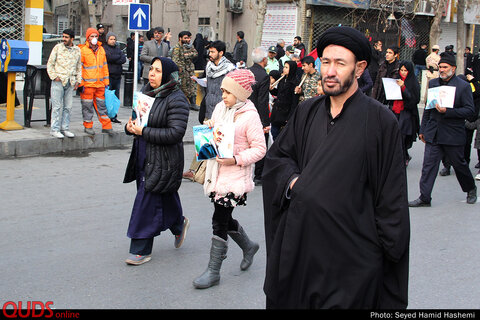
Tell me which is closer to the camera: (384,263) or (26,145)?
(384,263)

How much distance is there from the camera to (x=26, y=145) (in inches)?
396

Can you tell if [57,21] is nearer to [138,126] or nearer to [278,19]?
[278,19]

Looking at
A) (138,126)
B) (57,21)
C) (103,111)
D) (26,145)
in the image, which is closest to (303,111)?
(138,126)

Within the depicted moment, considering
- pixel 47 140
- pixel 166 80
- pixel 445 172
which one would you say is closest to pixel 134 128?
pixel 166 80

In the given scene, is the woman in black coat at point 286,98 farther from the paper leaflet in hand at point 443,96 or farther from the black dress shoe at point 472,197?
the black dress shoe at point 472,197

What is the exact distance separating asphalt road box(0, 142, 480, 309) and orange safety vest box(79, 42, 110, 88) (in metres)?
2.54

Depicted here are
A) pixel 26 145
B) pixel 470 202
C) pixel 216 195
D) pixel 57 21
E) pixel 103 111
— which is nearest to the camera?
pixel 216 195

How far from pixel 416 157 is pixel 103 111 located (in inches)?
232

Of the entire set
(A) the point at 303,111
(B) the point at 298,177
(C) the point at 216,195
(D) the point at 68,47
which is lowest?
(C) the point at 216,195

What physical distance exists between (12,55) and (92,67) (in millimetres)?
1330

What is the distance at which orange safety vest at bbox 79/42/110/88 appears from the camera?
11.0m

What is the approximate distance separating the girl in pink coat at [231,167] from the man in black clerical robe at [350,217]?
193 cm

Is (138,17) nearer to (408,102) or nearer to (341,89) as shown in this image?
(408,102)

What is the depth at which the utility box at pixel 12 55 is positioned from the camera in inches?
412
